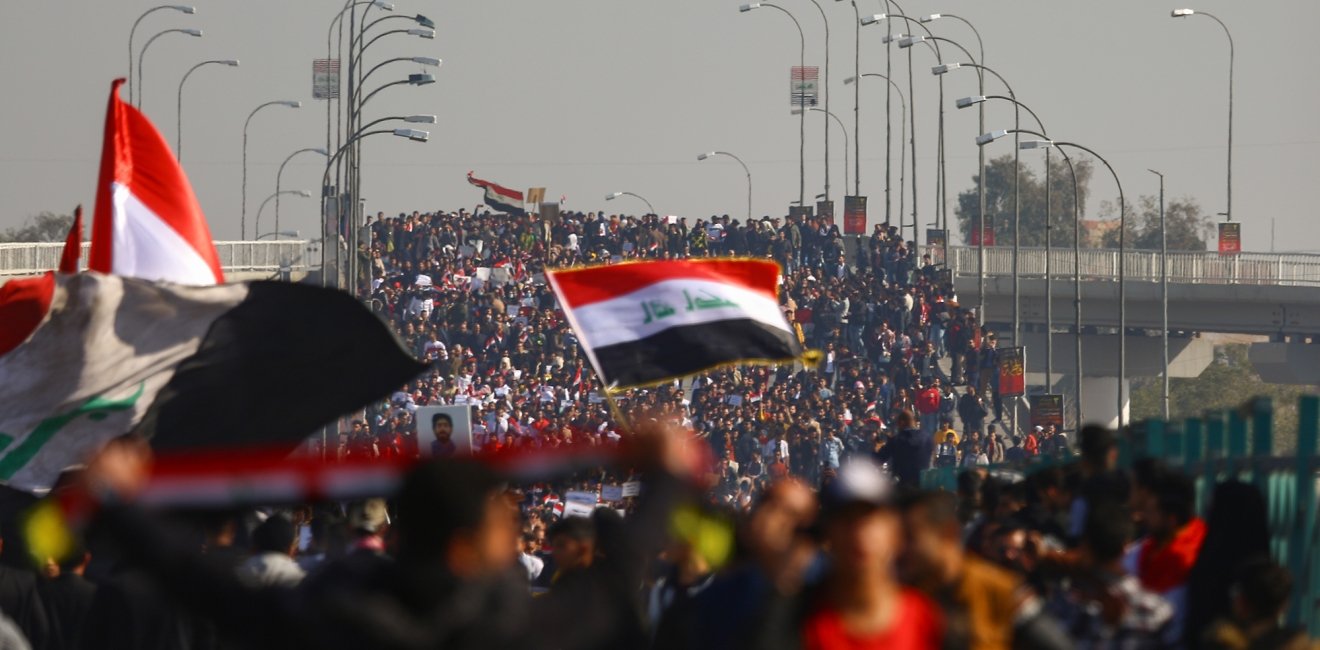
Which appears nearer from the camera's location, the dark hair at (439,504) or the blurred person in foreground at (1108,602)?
the dark hair at (439,504)

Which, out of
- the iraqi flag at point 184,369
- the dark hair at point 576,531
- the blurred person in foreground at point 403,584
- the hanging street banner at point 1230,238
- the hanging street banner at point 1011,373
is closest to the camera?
the blurred person in foreground at point 403,584

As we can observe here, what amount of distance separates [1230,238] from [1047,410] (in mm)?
24281

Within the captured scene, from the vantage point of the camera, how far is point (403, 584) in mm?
4617

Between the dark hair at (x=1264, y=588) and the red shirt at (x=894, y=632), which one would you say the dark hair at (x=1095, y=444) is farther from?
the red shirt at (x=894, y=632)

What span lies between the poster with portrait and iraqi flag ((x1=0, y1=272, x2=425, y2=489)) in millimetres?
4629

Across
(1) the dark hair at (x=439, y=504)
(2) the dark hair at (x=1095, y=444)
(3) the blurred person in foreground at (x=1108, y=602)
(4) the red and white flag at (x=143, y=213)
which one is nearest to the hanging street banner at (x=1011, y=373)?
(4) the red and white flag at (x=143, y=213)

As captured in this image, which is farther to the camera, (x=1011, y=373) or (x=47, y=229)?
(x=47, y=229)

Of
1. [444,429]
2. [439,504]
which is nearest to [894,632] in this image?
[439,504]

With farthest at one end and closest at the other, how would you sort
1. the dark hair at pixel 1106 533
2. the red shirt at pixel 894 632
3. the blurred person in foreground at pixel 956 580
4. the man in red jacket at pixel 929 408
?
the man in red jacket at pixel 929 408 < the dark hair at pixel 1106 533 < the blurred person in foreground at pixel 956 580 < the red shirt at pixel 894 632

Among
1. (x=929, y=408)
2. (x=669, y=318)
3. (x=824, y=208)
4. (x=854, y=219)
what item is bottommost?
(x=929, y=408)

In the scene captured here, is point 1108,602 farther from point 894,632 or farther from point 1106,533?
point 894,632

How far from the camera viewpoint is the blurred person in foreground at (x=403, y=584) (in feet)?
14.9

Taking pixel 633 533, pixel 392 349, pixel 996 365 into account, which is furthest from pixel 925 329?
pixel 633 533

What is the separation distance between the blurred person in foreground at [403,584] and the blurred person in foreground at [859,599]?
530mm
